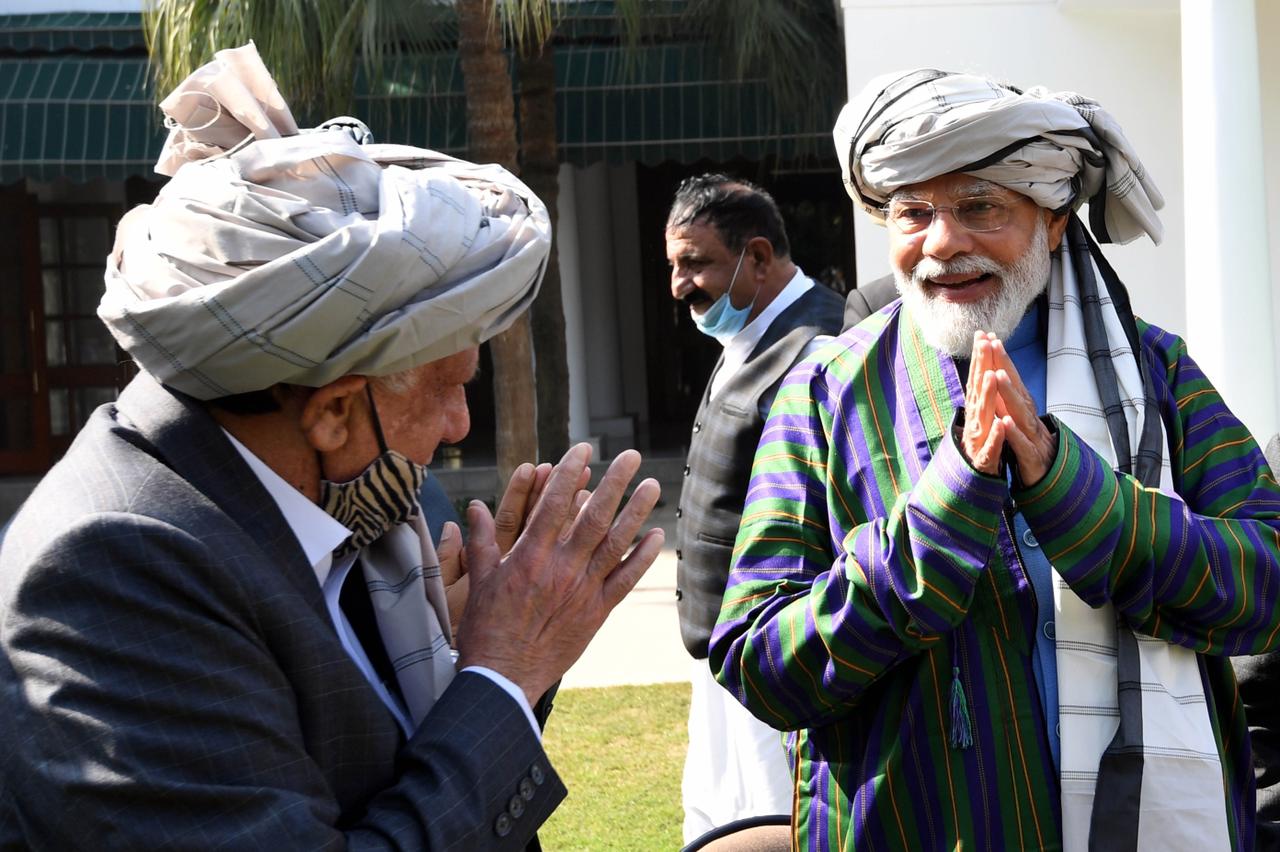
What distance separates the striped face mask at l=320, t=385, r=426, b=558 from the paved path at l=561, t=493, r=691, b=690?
17.7 ft

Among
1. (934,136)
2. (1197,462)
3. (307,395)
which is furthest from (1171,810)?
(307,395)

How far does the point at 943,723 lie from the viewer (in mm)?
2293

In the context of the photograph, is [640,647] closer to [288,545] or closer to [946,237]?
[946,237]

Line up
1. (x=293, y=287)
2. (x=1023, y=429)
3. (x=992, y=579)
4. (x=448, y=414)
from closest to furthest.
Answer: (x=293, y=287)
(x=448, y=414)
(x=1023, y=429)
(x=992, y=579)

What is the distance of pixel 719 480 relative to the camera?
4.15m

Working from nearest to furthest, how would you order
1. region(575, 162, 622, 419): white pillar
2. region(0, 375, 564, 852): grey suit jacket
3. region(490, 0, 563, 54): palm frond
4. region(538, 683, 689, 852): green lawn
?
region(0, 375, 564, 852): grey suit jacket, region(538, 683, 689, 852): green lawn, region(490, 0, 563, 54): palm frond, region(575, 162, 622, 419): white pillar

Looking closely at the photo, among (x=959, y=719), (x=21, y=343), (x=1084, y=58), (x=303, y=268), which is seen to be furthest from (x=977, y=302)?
(x=21, y=343)

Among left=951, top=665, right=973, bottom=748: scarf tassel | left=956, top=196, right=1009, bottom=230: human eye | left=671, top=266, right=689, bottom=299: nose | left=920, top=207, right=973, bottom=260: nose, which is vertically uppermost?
left=956, top=196, right=1009, bottom=230: human eye

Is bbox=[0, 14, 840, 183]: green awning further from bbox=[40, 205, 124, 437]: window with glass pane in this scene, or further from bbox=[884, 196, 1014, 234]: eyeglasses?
bbox=[884, 196, 1014, 234]: eyeglasses

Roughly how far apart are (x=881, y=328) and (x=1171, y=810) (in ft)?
3.08

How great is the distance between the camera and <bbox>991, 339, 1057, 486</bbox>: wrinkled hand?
216cm

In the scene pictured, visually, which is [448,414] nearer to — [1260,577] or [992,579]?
[992,579]

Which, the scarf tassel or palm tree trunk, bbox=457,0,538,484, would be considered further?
palm tree trunk, bbox=457,0,538,484

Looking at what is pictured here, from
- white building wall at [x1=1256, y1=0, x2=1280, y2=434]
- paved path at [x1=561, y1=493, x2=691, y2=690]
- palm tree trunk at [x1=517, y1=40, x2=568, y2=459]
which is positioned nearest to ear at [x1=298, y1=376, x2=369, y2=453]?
paved path at [x1=561, y1=493, x2=691, y2=690]
